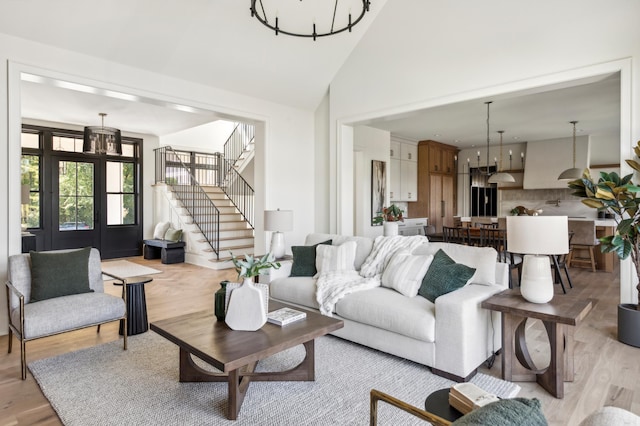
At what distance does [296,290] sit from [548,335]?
2141 millimetres

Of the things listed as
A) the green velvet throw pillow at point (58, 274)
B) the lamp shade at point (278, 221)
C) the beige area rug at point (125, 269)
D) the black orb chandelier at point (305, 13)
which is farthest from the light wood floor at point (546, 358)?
the black orb chandelier at point (305, 13)

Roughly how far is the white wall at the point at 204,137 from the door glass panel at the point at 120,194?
1.50 meters

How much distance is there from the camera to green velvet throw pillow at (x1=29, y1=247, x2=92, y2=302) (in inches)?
125

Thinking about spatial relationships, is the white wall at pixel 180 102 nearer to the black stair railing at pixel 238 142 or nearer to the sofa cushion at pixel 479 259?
the sofa cushion at pixel 479 259

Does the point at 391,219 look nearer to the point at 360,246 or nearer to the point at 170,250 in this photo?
the point at 360,246

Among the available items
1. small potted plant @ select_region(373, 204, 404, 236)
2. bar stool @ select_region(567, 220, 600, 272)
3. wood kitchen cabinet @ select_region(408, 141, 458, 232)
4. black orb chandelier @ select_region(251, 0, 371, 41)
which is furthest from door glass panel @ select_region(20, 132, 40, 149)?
bar stool @ select_region(567, 220, 600, 272)

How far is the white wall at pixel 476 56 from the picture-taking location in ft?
11.7

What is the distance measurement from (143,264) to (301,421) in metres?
6.65

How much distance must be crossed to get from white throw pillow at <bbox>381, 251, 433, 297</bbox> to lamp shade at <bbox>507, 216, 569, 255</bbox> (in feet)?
2.86

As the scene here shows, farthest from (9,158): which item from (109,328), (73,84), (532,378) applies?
(532,378)

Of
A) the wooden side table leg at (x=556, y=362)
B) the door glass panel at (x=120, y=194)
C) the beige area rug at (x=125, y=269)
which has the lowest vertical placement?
the beige area rug at (x=125, y=269)

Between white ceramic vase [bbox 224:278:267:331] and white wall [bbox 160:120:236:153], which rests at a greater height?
white wall [bbox 160:120:236:153]

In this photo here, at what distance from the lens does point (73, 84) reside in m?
4.09

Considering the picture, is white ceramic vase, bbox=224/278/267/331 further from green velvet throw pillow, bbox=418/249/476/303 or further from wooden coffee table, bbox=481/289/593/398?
wooden coffee table, bbox=481/289/593/398
